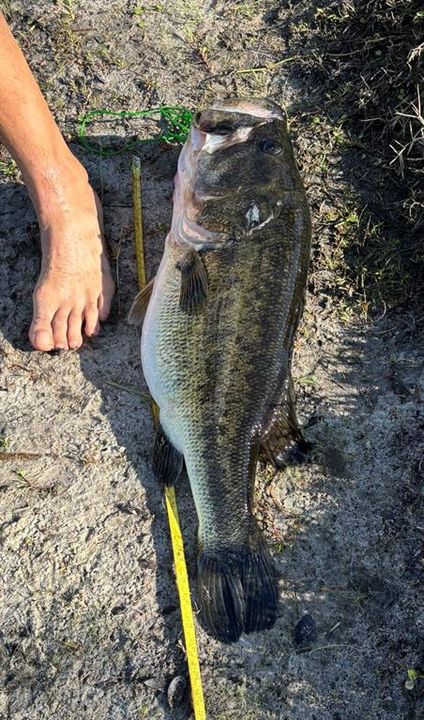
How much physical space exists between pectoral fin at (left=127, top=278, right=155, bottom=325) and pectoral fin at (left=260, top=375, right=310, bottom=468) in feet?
2.89

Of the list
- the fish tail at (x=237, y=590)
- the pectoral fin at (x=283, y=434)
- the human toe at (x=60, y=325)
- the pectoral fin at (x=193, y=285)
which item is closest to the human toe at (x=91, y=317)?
the human toe at (x=60, y=325)

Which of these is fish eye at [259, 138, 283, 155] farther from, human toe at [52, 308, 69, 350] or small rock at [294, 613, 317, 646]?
small rock at [294, 613, 317, 646]

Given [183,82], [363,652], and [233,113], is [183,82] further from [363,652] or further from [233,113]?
[363,652]

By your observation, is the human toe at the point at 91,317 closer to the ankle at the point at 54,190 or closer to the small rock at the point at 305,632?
the ankle at the point at 54,190

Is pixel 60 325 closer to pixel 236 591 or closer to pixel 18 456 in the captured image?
pixel 18 456

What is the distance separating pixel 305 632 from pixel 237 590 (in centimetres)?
44

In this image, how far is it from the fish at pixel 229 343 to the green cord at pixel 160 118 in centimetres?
61

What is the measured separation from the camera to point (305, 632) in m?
3.31

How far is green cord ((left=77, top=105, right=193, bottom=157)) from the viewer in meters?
4.07

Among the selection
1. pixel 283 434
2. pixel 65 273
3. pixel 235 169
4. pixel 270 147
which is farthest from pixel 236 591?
pixel 270 147

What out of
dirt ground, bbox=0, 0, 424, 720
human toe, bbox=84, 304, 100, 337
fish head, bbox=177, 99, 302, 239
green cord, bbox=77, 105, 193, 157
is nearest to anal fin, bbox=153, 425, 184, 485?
dirt ground, bbox=0, 0, 424, 720

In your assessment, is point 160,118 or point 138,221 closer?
point 138,221

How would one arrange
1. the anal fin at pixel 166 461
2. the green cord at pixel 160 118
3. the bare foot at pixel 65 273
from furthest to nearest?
the green cord at pixel 160 118
the bare foot at pixel 65 273
the anal fin at pixel 166 461

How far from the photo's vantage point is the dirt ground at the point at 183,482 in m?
3.25
